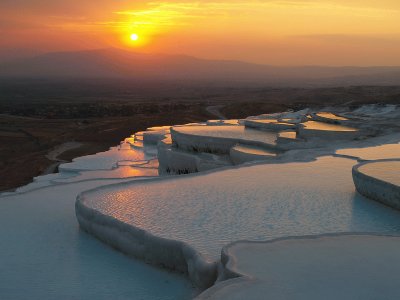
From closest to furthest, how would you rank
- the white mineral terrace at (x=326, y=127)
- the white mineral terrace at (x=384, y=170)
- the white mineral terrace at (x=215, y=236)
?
the white mineral terrace at (x=215, y=236) < the white mineral terrace at (x=384, y=170) < the white mineral terrace at (x=326, y=127)

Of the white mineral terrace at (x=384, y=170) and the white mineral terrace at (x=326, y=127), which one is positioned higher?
the white mineral terrace at (x=384, y=170)

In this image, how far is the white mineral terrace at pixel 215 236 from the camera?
3.00m

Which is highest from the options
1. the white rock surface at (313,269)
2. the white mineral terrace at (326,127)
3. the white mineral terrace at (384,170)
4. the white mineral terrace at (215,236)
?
the white mineral terrace at (384,170)

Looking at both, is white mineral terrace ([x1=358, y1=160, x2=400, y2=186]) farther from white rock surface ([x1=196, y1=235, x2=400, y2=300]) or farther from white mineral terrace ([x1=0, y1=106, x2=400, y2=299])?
white rock surface ([x1=196, y1=235, x2=400, y2=300])

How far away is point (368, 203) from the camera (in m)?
4.90

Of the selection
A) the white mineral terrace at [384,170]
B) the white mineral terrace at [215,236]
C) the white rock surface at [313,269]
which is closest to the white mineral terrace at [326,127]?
the white mineral terrace at [215,236]

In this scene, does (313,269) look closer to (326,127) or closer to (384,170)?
(384,170)

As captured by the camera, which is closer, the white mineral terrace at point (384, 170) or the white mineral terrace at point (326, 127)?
the white mineral terrace at point (384, 170)

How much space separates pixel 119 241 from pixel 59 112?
2999 centimetres

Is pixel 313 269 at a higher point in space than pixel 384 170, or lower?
lower

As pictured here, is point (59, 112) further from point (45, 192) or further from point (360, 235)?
point (360, 235)

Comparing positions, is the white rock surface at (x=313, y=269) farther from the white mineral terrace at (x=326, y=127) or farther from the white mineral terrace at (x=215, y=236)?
the white mineral terrace at (x=326, y=127)

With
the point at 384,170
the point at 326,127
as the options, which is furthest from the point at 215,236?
the point at 326,127

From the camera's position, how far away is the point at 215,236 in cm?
400
